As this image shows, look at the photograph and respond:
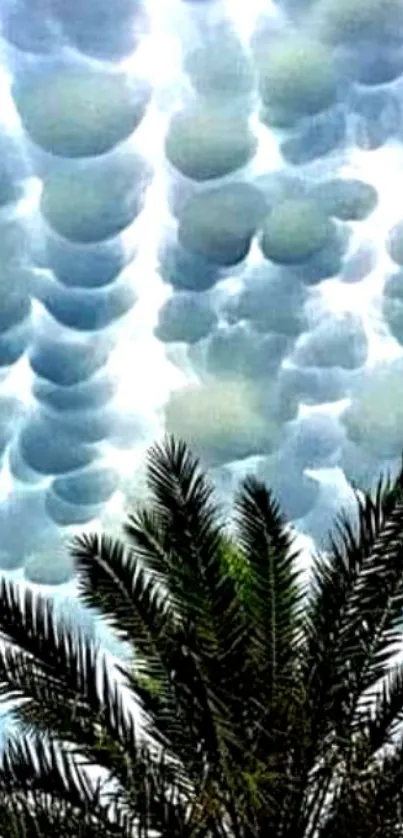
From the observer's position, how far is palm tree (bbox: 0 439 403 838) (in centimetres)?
1409

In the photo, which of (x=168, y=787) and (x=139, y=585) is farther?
(x=139, y=585)

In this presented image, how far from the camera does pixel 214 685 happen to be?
48.2 feet

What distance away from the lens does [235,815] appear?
14047 millimetres

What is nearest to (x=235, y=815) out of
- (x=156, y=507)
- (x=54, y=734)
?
(x=54, y=734)

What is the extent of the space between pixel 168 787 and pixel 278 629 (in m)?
1.61

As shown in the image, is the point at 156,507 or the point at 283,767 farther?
the point at 156,507

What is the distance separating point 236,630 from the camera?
15.1 m

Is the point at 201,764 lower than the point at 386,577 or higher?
lower

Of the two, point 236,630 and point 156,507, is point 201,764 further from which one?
point 156,507

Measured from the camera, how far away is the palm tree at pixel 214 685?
46.2 feet

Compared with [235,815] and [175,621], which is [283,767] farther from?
[175,621]

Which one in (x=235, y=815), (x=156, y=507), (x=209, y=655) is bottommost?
(x=235, y=815)

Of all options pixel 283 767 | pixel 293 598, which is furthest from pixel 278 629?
pixel 283 767

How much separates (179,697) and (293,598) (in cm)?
115
